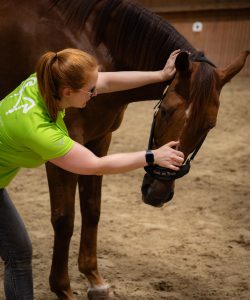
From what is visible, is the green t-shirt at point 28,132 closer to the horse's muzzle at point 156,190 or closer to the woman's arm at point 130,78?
the woman's arm at point 130,78

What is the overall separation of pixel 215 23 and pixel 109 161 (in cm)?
599

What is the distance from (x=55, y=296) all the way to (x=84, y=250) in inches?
11.3

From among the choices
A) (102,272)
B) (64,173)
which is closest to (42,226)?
(102,272)

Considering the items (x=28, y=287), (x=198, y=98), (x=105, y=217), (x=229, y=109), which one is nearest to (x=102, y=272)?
(x=105, y=217)

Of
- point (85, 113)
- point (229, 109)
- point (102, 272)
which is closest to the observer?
point (85, 113)

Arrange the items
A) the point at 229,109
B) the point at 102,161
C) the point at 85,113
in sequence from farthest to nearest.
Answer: the point at 229,109 → the point at 85,113 → the point at 102,161

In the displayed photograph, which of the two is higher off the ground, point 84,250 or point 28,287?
point 28,287

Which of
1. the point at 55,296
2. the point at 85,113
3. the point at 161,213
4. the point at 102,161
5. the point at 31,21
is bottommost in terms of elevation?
the point at 161,213

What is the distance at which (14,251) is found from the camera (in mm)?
1923

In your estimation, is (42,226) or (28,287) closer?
(28,287)

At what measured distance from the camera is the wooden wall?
7.04m

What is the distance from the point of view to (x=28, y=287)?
6.59ft

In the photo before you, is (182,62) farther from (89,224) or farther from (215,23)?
(215,23)

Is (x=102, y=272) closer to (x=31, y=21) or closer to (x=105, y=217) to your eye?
(x=105, y=217)
